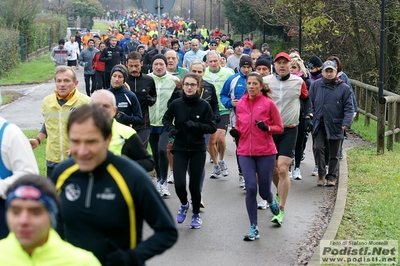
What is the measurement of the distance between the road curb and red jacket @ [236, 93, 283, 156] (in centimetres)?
107

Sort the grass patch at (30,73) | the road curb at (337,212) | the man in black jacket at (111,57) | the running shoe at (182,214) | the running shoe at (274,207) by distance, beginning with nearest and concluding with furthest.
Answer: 1. the road curb at (337,212)
2. the running shoe at (274,207)
3. the running shoe at (182,214)
4. the man in black jacket at (111,57)
5. the grass patch at (30,73)

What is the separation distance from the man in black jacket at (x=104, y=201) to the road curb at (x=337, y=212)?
154 inches

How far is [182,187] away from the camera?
30.5 ft

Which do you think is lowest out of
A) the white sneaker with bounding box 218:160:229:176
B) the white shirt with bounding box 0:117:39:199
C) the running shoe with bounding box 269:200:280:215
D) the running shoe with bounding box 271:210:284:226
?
the white sneaker with bounding box 218:160:229:176

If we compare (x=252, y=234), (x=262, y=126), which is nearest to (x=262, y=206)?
(x=252, y=234)

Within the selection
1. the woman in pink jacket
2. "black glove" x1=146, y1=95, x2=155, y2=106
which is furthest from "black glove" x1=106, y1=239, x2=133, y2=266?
"black glove" x1=146, y1=95, x2=155, y2=106

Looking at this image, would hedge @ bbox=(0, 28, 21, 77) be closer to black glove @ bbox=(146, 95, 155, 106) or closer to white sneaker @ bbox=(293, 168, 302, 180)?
white sneaker @ bbox=(293, 168, 302, 180)

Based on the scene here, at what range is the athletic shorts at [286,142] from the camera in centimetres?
967

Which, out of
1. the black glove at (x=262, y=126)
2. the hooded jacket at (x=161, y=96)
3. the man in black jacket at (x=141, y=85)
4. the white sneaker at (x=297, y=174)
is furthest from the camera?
the white sneaker at (x=297, y=174)

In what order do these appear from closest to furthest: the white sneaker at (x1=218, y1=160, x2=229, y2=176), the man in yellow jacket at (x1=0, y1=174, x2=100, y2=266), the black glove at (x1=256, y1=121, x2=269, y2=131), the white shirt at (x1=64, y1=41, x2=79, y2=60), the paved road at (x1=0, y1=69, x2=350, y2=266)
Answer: the man in yellow jacket at (x1=0, y1=174, x2=100, y2=266) < the paved road at (x1=0, y1=69, x2=350, y2=266) < the black glove at (x1=256, y1=121, x2=269, y2=131) < the white sneaker at (x1=218, y1=160, x2=229, y2=176) < the white shirt at (x1=64, y1=41, x2=79, y2=60)

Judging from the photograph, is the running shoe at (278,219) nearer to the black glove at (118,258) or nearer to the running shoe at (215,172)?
the running shoe at (215,172)

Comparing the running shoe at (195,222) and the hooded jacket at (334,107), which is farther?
the hooded jacket at (334,107)

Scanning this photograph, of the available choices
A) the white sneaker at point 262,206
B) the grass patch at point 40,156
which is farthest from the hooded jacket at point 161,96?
the grass patch at point 40,156

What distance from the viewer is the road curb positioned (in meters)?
7.88
